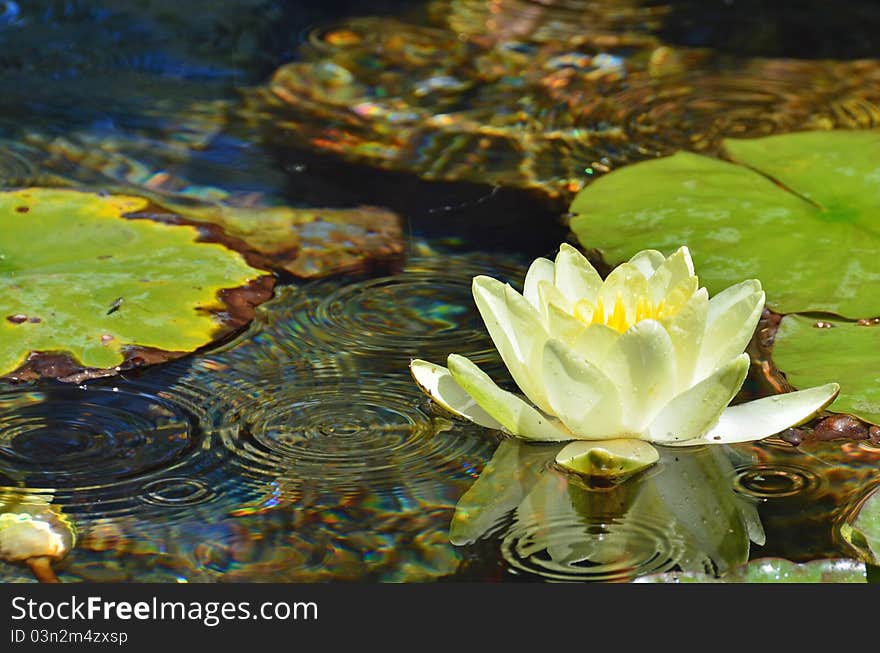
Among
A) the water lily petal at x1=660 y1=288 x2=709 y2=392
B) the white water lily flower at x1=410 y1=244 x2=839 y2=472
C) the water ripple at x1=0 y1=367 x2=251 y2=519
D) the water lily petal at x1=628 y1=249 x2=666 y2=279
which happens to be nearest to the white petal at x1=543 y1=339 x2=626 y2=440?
the white water lily flower at x1=410 y1=244 x2=839 y2=472

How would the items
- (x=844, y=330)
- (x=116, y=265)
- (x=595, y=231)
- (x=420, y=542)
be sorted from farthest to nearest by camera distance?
(x=595, y=231)
(x=116, y=265)
(x=844, y=330)
(x=420, y=542)

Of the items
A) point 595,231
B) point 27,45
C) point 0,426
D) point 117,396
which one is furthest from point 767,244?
point 27,45

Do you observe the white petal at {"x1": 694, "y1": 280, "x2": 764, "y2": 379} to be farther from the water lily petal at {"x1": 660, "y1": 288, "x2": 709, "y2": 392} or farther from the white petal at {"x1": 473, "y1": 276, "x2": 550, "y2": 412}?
the white petal at {"x1": 473, "y1": 276, "x2": 550, "y2": 412}

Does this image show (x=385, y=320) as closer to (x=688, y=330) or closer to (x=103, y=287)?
(x=103, y=287)

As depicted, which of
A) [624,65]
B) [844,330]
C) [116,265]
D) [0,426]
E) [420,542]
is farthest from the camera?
[624,65]

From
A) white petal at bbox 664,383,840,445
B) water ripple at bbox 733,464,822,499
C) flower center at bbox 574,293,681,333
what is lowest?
water ripple at bbox 733,464,822,499

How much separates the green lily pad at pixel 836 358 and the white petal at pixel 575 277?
38 centimetres

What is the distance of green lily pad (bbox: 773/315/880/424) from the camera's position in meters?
1.90

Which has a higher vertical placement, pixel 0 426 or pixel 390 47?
pixel 390 47

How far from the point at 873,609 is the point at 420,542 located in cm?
60

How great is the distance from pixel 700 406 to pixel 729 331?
0.15 m

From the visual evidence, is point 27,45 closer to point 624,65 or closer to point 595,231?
point 624,65

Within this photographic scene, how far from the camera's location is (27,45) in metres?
3.89

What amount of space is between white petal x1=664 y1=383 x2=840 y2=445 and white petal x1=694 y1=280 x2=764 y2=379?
0.09 m
